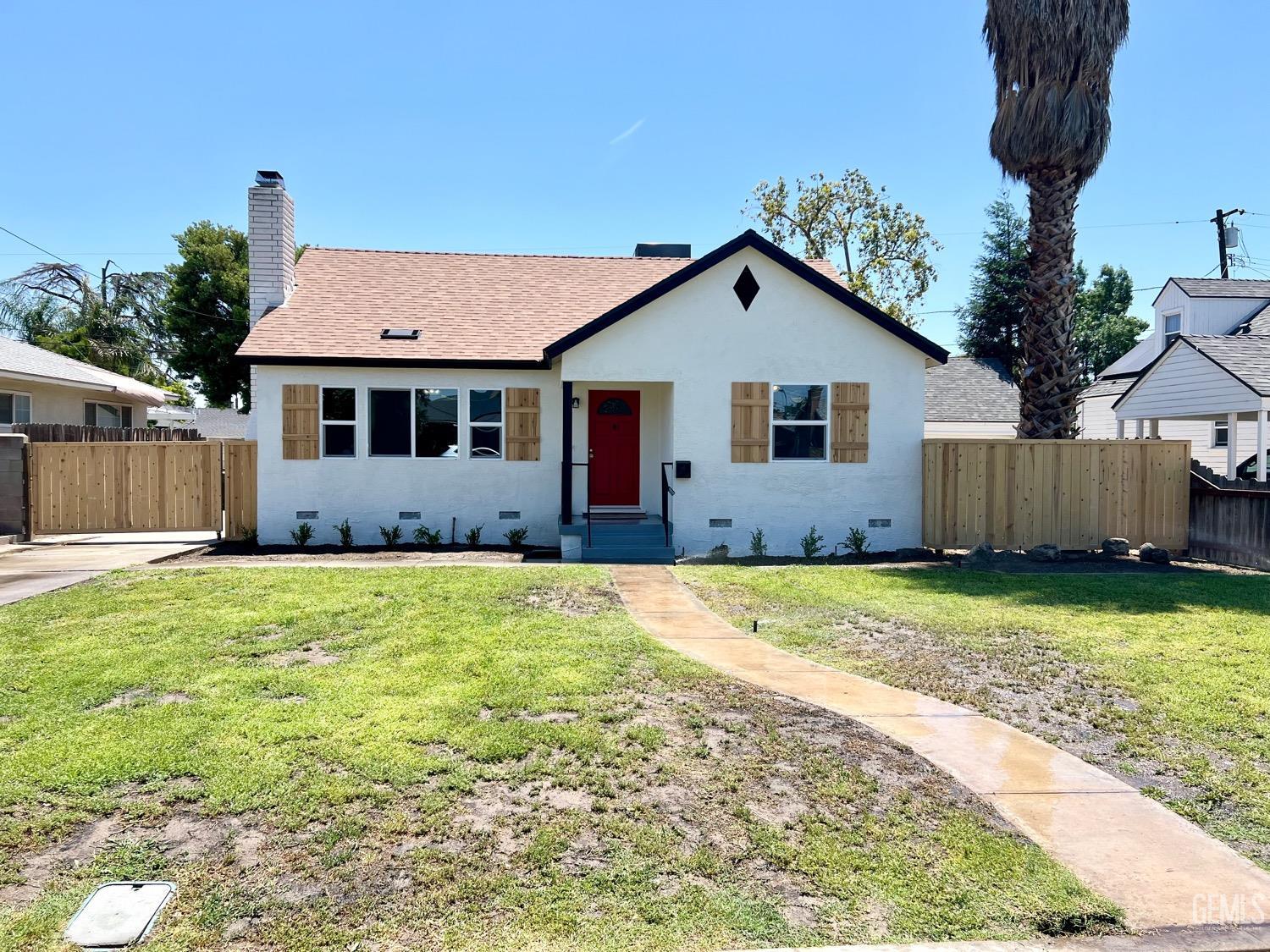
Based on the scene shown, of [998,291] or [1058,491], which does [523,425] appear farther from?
[998,291]

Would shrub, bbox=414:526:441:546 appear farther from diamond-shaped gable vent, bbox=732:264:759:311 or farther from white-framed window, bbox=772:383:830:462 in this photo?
diamond-shaped gable vent, bbox=732:264:759:311

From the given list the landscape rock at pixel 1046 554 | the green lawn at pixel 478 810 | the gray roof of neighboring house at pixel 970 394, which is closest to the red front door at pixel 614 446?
the landscape rock at pixel 1046 554

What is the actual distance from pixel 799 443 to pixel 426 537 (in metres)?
6.67

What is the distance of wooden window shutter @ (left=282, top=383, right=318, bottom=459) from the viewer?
1359cm

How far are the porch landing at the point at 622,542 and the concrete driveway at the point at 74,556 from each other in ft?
21.0

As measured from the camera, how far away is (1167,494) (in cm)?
1326

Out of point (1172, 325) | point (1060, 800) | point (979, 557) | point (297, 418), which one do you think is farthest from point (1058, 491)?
point (1172, 325)

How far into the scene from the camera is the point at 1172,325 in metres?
24.6

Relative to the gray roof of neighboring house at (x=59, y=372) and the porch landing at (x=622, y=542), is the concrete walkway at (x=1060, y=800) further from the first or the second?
the gray roof of neighboring house at (x=59, y=372)

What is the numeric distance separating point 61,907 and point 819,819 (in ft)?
10.8

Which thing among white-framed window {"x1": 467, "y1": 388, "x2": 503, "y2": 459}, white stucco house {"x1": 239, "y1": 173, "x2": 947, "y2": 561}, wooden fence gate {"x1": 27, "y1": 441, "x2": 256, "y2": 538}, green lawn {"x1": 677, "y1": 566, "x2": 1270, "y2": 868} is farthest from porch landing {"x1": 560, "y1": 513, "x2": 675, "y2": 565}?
wooden fence gate {"x1": 27, "y1": 441, "x2": 256, "y2": 538}

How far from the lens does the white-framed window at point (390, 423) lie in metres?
13.9

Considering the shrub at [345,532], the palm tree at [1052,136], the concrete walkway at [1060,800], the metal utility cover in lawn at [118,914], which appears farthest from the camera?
the shrub at [345,532]

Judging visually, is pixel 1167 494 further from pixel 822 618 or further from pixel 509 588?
pixel 509 588
